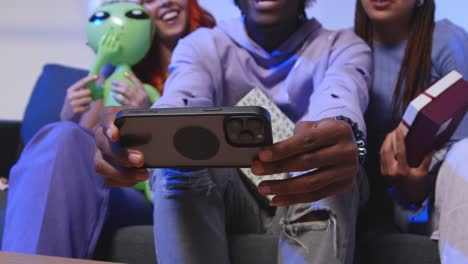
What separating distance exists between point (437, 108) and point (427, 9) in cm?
32

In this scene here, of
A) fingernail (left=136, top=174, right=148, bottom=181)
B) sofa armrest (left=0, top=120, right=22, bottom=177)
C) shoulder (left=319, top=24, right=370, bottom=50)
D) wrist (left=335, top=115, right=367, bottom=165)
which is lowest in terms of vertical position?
sofa armrest (left=0, top=120, right=22, bottom=177)

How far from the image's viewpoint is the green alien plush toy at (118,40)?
1.23 meters

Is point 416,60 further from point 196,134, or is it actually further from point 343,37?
point 196,134

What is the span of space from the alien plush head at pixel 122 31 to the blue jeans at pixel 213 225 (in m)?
0.45

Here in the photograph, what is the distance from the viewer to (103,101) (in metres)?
1.25

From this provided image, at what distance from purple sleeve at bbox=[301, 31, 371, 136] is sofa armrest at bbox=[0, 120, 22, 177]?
35.5 inches

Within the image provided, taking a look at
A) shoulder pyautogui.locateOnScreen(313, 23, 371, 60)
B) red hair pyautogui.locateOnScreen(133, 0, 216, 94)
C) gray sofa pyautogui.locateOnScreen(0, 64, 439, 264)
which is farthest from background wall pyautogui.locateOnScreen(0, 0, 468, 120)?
shoulder pyautogui.locateOnScreen(313, 23, 371, 60)

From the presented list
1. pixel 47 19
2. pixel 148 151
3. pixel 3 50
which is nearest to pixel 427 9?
pixel 148 151

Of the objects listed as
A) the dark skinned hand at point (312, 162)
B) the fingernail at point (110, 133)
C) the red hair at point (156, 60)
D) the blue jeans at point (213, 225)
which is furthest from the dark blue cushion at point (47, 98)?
the dark skinned hand at point (312, 162)

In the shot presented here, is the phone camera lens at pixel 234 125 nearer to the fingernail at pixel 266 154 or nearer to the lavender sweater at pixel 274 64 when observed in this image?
the fingernail at pixel 266 154

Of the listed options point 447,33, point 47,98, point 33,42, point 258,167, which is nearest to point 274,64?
point 447,33

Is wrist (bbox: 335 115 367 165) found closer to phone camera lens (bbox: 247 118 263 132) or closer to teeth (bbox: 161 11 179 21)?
phone camera lens (bbox: 247 118 263 132)

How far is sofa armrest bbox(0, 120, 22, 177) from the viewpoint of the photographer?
4.99 feet

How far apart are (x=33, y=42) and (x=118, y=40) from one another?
94 centimetres
